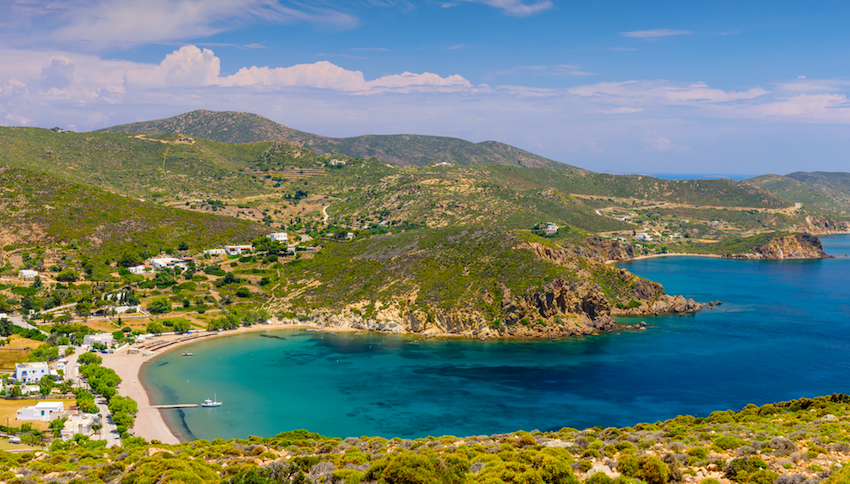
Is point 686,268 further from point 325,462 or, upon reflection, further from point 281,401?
point 325,462

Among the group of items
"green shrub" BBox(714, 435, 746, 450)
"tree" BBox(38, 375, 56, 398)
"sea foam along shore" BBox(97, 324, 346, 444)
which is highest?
"green shrub" BBox(714, 435, 746, 450)

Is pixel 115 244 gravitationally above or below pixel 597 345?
above

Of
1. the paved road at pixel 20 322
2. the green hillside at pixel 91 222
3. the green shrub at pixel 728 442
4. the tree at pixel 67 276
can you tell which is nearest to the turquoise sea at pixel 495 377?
the paved road at pixel 20 322

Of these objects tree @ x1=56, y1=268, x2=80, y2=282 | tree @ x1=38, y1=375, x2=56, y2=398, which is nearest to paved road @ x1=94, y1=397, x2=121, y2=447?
tree @ x1=38, y1=375, x2=56, y2=398

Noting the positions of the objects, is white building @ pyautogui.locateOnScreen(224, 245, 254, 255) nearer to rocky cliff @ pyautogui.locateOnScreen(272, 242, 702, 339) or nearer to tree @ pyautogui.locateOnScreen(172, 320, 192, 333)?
rocky cliff @ pyautogui.locateOnScreen(272, 242, 702, 339)

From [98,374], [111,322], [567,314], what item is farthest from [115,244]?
[567,314]

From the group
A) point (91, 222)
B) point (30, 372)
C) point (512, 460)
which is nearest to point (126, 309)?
point (30, 372)
